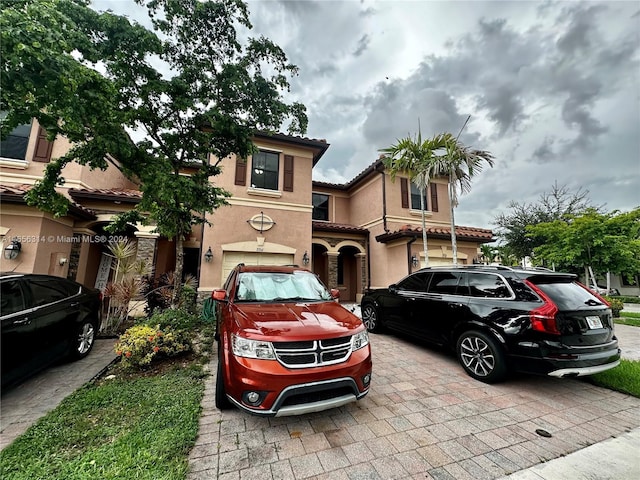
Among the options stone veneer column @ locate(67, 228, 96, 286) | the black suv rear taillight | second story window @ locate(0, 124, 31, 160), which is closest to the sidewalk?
stone veneer column @ locate(67, 228, 96, 286)

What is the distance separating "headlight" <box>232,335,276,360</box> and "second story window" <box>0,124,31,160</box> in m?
11.8

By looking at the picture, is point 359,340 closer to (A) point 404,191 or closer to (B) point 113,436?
(B) point 113,436

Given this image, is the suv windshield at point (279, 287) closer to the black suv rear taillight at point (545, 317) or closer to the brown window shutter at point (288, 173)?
the black suv rear taillight at point (545, 317)

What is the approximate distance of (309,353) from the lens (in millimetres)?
2484

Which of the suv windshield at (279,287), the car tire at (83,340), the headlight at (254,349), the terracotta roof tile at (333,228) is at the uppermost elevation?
the terracotta roof tile at (333,228)

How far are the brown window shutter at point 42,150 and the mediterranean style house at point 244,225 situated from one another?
27 millimetres

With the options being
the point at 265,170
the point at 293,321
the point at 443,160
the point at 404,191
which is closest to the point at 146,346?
the point at 293,321

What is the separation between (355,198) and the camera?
1464 centimetres

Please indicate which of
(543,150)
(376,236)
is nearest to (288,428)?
(376,236)

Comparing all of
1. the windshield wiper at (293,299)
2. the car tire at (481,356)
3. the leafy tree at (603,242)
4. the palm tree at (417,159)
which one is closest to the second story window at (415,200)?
the palm tree at (417,159)

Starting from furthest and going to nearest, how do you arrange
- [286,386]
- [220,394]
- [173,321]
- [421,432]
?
[173,321] → [220,394] → [421,432] → [286,386]

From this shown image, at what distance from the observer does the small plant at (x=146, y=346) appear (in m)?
3.95

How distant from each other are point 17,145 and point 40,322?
915 centimetres

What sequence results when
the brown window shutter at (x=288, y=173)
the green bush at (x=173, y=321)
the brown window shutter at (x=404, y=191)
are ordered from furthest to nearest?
the brown window shutter at (x=404, y=191) < the brown window shutter at (x=288, y=173) < the green bush at (x=173, y=321)
